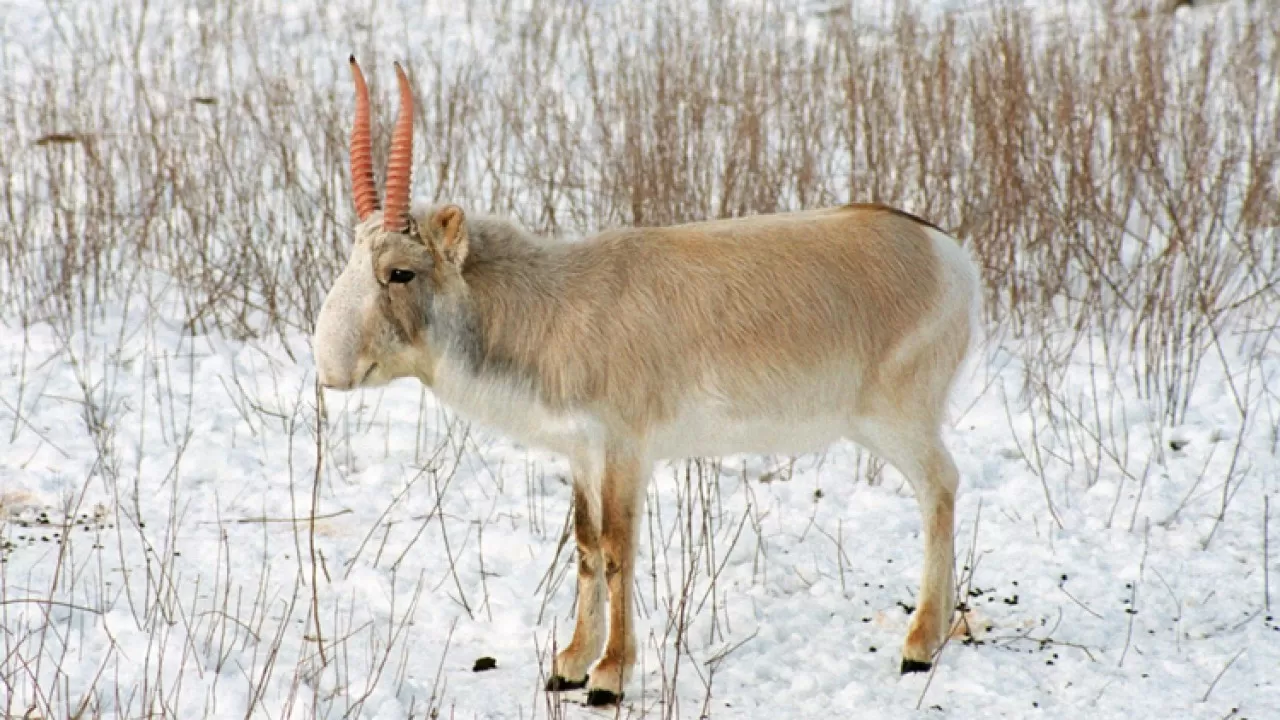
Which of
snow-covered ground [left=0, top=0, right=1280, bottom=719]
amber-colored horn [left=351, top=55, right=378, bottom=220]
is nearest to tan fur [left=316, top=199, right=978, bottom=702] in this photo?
amber-colored horn [left=351, top=55, right=378, bottom=220]

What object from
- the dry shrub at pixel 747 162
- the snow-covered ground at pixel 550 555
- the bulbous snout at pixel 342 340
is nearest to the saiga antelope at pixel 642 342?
the bulbous snout at pixel 342 340

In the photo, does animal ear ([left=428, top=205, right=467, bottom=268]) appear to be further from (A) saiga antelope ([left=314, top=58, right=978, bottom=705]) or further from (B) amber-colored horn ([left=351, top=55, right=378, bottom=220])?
(B) amber-colored horn ([left=351, top=55, right=378, bottom=220])

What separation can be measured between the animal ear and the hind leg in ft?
4.99

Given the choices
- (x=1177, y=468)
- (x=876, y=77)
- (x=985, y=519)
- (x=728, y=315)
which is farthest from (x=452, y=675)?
(x=876, y=77)

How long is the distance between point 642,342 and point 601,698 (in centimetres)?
117

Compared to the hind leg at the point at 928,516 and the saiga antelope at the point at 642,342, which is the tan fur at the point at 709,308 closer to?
the saiga antelope at the point at 642,342

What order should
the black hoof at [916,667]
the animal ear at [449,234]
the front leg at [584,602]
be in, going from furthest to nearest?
the black hoof at [916,667], the front leg at [584,602], the animal ear at [449,234]

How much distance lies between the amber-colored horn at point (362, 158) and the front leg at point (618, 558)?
1141mm

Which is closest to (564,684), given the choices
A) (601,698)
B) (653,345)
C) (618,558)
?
(601,698)

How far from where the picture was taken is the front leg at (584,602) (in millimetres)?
4875

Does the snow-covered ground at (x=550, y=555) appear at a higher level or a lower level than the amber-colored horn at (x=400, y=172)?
lower

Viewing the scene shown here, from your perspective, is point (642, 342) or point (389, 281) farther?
point (642, 342)

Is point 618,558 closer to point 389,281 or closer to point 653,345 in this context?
point 653,345

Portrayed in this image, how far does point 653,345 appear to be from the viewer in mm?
4777
